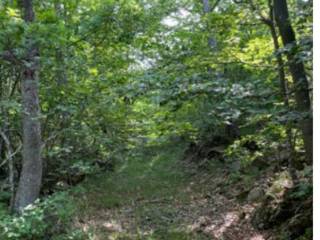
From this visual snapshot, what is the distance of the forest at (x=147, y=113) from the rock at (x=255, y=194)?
0.09 feet

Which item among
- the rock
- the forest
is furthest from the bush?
the rock

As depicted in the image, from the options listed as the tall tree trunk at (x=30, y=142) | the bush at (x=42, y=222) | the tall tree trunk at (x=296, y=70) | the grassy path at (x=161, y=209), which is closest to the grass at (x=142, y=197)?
the grassy path at (x=161, y=209)

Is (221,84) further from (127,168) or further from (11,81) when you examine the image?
(127,168)

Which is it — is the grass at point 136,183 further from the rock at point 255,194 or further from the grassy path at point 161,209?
the rock at point 255,194

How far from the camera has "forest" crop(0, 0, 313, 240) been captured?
398 cm

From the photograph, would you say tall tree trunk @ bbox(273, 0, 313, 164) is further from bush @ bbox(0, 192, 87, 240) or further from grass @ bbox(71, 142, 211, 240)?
bush @ bbox(0, 192, 87, 240)

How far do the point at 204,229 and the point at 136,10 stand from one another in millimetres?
4267

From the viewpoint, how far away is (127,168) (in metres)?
11.5

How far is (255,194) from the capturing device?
611 centimetres

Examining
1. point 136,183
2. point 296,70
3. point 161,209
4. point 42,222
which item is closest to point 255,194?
point 161,209

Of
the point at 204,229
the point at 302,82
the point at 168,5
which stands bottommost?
the point at 204,229

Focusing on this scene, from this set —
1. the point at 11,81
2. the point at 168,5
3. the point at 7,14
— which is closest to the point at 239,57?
the point at 7,14

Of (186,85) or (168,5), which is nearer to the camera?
(186,85)

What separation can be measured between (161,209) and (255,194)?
5.99 ft
